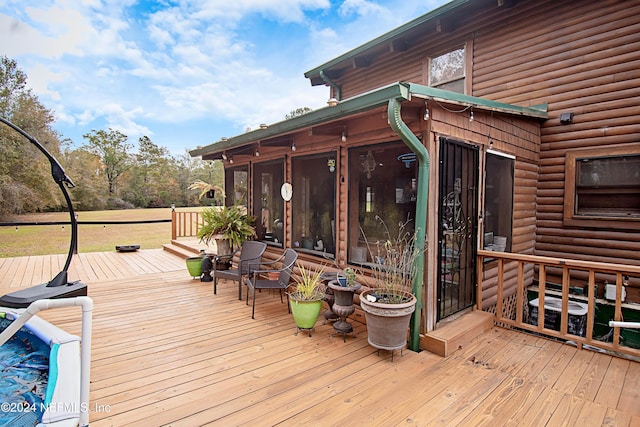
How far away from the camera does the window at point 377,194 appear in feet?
13.6

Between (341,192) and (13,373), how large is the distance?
11.7 ft

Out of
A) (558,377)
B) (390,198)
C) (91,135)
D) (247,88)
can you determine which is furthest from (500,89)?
(91,135)

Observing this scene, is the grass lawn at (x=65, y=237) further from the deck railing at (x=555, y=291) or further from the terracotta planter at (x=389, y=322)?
the deck railing at (x=555, y=291)

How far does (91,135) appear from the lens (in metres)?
23.8

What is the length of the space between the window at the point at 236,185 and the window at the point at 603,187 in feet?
18.2

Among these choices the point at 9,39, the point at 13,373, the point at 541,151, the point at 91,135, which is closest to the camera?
the point at 13,373

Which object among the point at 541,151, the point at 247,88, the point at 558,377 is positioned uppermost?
the point at 247,88

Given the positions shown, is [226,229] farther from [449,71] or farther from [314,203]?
[449,71]

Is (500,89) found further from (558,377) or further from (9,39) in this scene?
(9,39)

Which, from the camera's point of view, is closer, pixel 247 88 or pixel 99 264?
pixel 99 264

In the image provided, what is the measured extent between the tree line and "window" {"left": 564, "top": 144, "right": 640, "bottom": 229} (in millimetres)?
7376

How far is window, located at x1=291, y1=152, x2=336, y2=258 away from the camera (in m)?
4.50

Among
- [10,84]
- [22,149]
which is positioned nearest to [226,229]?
[22,149]

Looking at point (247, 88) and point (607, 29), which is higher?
point (247, 88)
